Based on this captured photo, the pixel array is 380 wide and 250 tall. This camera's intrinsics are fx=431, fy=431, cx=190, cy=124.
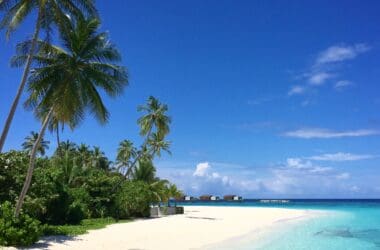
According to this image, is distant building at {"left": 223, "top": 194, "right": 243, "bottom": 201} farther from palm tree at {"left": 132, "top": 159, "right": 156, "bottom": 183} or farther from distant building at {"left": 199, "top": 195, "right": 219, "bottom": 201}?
palm tree at {"left": 132, "top": 159, "right": 156, "bottom": 183}

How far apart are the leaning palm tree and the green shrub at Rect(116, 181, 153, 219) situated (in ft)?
38.0

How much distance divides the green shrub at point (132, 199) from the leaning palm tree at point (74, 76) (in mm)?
11572

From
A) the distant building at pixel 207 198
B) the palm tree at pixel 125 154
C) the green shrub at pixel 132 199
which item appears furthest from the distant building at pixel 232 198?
the green shrub at pixel 132 199

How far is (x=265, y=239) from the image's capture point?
68.5 feet

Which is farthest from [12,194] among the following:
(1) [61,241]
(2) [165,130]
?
(2) [165,130]

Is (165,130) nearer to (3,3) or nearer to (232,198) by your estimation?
(3,3)

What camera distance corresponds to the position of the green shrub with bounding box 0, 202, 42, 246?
1379 centimetres

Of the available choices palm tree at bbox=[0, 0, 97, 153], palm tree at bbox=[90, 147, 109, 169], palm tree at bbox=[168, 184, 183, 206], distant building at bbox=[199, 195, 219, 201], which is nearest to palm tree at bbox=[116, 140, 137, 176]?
palm tree at bbox=[90, 147, 109, 169]

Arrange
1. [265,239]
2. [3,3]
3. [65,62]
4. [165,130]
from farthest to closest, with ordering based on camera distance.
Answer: [165,130] < [265,239] < [65,62] < [3,3]

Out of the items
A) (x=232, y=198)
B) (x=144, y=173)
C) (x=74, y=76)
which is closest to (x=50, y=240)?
(x=74, y=76)

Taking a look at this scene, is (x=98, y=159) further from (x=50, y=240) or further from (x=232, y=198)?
(x=232, y=198)

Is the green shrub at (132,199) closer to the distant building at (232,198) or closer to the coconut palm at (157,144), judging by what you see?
the coconut palm at (157,144)

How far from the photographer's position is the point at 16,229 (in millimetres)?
13977

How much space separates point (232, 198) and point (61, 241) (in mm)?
127310
